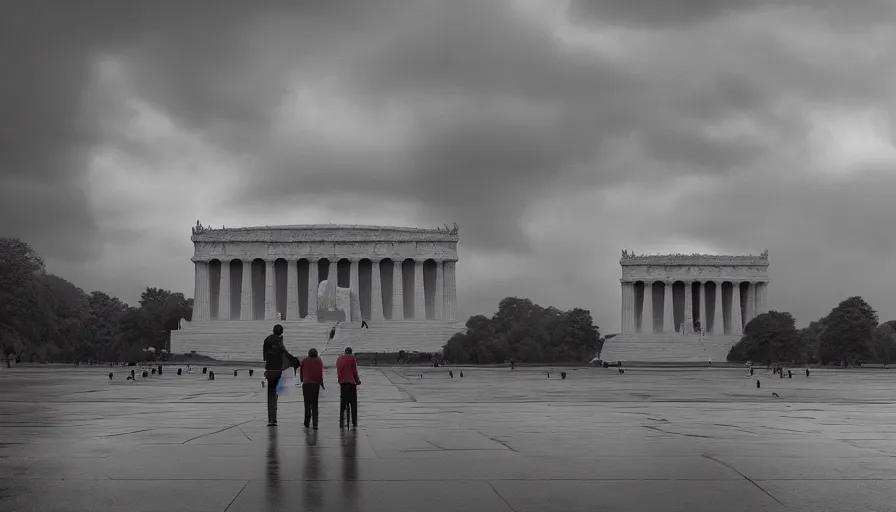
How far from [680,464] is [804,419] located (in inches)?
470

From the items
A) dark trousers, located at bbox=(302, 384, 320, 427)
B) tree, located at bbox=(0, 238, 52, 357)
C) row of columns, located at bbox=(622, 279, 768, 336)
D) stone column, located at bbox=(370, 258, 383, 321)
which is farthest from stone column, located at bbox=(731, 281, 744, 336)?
dark trousers, located at bbox=(302, 384, 320, 427)

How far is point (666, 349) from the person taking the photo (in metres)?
138

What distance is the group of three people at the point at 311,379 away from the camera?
76.0 feet

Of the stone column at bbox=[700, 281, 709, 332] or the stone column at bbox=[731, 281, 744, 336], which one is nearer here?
the stone column at bbox=[731, 281, 744, 336]

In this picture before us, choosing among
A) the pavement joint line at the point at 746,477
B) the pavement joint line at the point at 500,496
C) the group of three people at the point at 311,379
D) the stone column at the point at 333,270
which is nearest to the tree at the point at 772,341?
the stone column at the point at 333,270

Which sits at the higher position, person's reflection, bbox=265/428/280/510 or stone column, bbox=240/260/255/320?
stone column, bbox=240/260/255/320

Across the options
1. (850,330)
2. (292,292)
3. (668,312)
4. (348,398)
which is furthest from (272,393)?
(668,312)

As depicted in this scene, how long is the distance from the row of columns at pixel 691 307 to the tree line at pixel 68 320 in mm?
66898

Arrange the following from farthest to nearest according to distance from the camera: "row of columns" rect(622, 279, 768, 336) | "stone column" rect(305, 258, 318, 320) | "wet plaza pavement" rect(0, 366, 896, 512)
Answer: "row of columns" rect(622, 279, 768, 336) < "stone column" rect(305, 258, 318, 320) < "wet plaza pavement" rect(0, 366, 896, 512)

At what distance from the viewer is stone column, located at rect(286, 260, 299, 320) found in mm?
144875

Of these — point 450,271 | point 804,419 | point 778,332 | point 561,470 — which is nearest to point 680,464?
point 561,470

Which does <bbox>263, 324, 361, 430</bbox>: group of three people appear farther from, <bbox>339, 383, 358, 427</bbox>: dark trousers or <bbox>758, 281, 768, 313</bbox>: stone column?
<bbox>758, 281, 768, 313</bbox>: stone column

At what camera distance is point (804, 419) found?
2680 cm

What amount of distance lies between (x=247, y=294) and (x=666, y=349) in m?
59.1
